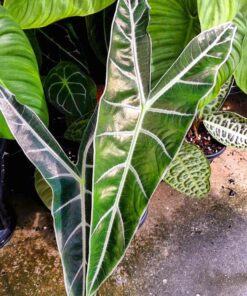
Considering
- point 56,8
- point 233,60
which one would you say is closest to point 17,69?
point 56,8

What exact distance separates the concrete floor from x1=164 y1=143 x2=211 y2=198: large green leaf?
359 millimetres

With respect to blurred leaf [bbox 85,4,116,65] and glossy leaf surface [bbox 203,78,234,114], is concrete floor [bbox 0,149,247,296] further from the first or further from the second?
blurred leaf [bbox 85,4,116,65]

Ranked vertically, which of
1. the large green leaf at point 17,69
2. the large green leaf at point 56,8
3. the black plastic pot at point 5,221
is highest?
the large green leaf at point 56,8

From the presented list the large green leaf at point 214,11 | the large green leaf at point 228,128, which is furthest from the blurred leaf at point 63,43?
the large green leaf at point 214,11

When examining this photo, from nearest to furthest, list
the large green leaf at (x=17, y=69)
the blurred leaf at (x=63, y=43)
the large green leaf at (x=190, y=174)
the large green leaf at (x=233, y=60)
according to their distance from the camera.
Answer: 1. the large green leaf at (x=17, y=69)
2. the large green leaf at (x=233, y=60)
3. the large green leaf at (x=190, y=174)
4. the blurred leaf at (x=63, y=43)

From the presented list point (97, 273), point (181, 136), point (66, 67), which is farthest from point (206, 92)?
point (66, 67)

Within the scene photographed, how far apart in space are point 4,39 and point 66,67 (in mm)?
424

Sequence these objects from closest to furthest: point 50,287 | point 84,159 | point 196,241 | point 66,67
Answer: point 84,159
point 66,67
point 50,287
point 196,241

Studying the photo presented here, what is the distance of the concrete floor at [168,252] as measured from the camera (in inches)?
64.2

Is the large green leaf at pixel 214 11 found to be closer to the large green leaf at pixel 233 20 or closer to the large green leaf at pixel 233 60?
the large green leaf at pixel 233 20

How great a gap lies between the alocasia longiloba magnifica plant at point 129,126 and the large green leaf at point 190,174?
0.47m

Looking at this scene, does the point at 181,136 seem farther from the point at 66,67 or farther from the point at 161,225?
the point at 161,225

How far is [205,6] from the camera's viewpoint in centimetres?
108

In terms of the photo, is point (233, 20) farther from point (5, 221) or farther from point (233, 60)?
point (5, 221)
